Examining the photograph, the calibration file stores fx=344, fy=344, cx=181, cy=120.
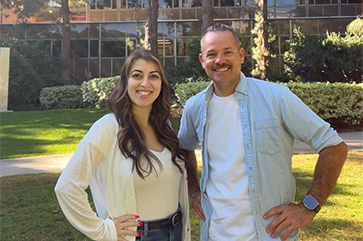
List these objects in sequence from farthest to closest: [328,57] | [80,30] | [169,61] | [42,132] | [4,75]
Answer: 1. [80,30]
2. [169,61]
3. [4,75]
4. [328,57]
5. [42,132]

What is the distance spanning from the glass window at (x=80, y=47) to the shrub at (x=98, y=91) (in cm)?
Answer: 612

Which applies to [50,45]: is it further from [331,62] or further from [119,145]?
[119,145]

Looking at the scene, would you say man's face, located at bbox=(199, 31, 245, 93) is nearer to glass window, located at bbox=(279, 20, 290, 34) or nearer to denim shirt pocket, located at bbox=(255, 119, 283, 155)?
denim shirt pocket, located at bbox=(255, 119, 283, 155)

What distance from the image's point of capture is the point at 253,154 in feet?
6.82

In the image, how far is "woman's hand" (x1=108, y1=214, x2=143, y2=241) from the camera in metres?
2.13

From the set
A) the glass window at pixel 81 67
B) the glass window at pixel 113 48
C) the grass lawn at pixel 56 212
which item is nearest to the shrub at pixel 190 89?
the grass lawn at pixel 56 212

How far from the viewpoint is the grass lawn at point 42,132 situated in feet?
Answer: 31.8

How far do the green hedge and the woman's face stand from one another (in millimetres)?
10595

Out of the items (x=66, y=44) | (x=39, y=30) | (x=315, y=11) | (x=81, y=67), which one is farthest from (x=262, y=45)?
(x=39, y=30)

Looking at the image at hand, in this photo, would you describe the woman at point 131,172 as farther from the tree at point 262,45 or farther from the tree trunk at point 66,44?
the tree trunk at point 66,44

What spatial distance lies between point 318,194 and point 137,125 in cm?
125

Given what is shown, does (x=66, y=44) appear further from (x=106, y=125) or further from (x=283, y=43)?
(x=106, y=125)

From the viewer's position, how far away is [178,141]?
259cm

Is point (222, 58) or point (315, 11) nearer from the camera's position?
point (222, 58)
